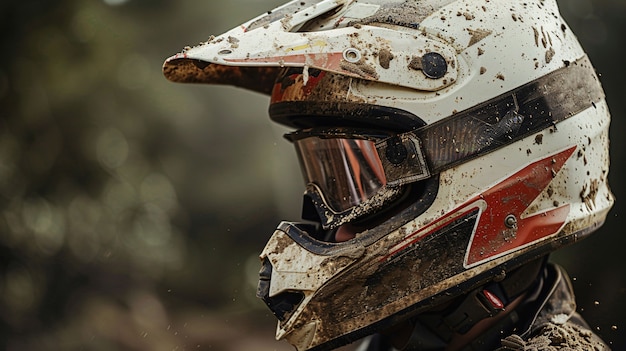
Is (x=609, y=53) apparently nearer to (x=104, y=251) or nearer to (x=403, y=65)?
(x=403, y=65)

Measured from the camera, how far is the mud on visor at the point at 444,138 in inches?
85.2

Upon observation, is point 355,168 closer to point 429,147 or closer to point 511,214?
point 429,147

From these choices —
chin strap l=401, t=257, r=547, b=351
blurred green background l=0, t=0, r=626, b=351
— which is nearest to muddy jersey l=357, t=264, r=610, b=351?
chin strap l=401, t=257, r=547, b=351

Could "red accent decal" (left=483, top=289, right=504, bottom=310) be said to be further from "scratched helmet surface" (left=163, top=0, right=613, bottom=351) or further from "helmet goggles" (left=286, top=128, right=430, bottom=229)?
"helmet goggles" (left=286, top=128, right=430, bottom=229)

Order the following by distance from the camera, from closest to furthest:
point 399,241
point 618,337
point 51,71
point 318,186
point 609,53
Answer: point 399,241, point 318,186, point 618,337, point 609,53, point 51,71

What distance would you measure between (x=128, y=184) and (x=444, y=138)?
4605 millimetres

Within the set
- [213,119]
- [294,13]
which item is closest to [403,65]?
[294,13]

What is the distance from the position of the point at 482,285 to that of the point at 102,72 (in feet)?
15.4

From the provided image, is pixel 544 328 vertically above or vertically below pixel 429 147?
below

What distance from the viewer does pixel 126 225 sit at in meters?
6.17

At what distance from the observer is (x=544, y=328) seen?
2.28m

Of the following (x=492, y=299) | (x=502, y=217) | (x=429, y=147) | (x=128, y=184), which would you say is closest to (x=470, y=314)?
(x=492, y=299)

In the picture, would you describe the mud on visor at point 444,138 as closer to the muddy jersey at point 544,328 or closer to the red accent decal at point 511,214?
the red accent decal at point 511,214

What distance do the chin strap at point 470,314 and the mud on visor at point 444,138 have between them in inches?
16.3
